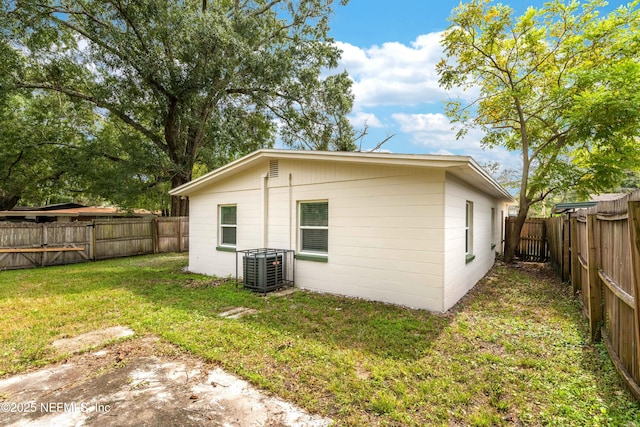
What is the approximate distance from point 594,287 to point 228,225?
304 inches

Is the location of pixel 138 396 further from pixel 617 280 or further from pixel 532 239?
pixel 532 239

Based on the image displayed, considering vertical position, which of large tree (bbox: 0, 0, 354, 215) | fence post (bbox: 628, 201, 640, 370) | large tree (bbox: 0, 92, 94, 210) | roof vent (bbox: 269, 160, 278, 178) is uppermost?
large tree (bbox: 0, 0, 354, 215)

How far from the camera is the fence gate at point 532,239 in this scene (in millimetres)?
11414

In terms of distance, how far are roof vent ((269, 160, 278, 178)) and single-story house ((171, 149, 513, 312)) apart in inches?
0.9

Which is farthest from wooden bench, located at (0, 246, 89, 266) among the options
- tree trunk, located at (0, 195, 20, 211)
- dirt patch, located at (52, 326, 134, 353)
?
tree trunk, located at (0, 195, 20, 211)

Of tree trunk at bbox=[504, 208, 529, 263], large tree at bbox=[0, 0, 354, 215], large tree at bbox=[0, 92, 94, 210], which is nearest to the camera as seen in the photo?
tree trunk at bbox=[504, 208, 529, 263]

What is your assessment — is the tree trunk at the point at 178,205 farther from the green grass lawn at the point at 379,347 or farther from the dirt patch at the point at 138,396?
the dirt patch at the point at 138,396

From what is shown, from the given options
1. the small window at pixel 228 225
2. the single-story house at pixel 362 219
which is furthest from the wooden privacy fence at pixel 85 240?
the small window at pixel 228 225

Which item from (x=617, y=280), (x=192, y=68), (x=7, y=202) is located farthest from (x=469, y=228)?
(x=7, y=202)

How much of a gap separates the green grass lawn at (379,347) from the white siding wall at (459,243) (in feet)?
1.20

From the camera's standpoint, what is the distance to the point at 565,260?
7.58m

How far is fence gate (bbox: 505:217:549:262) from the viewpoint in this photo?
37.4 ft

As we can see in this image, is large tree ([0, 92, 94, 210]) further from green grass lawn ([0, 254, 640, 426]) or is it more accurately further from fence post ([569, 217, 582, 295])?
fence post ([569, 217, 582, 295])

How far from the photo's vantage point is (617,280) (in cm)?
302
